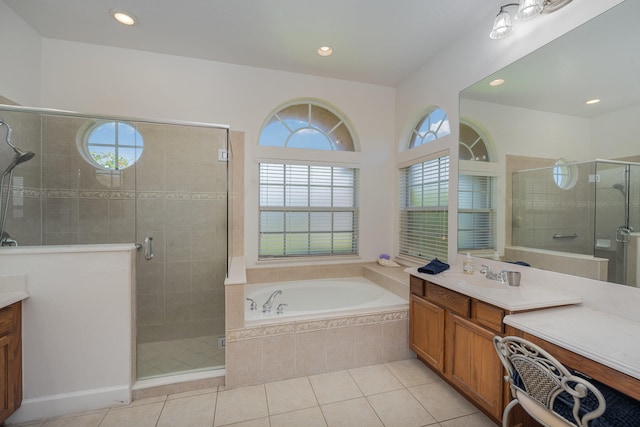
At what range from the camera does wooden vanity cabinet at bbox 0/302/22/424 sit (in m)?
1.48

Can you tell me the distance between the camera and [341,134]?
11.1ft

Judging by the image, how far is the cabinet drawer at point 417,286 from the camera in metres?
2.20

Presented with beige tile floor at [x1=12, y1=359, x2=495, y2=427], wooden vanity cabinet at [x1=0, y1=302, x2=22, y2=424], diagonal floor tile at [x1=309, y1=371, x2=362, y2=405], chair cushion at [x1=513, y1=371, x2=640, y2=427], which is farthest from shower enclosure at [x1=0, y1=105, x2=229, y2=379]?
chair cushion at [x1=513, y1=371, x2=640, y2=427]

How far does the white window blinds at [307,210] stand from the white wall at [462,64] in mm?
937

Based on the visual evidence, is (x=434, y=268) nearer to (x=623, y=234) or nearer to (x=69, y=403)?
(x=623, y=234)

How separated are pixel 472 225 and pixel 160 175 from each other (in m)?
2.93

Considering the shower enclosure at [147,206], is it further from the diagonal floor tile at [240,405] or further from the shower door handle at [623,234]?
the shower door handle at [623,234]

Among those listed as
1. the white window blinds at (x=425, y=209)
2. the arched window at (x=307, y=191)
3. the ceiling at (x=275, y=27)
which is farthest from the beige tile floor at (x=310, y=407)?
the ceiling at (x=275, y=27)

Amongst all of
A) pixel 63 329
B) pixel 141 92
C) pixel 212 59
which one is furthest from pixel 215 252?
pixel 212 59

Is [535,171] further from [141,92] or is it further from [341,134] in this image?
[141,92]

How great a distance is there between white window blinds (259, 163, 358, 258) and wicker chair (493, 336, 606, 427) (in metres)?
2.26

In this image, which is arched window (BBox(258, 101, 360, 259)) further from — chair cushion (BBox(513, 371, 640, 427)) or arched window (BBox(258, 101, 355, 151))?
chair cushion (BBox(513, 371, 640, 427))

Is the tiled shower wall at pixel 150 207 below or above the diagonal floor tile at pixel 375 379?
above

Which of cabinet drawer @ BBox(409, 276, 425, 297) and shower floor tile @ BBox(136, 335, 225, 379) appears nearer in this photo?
shower floor tile @ BBox(136, 335, 225, 379)
